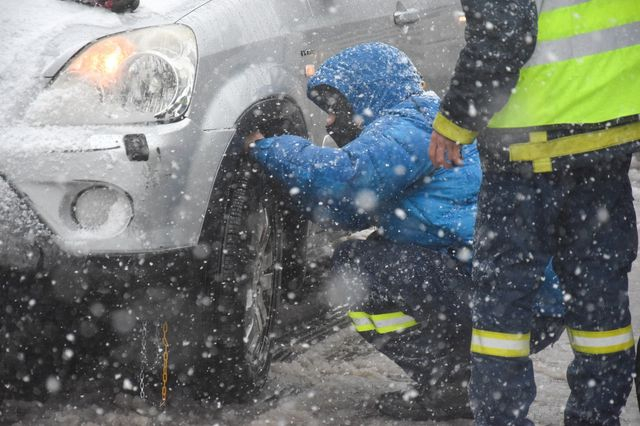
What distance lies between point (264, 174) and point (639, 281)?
2.45 meters

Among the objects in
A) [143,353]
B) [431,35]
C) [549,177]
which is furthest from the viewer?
[431,35]

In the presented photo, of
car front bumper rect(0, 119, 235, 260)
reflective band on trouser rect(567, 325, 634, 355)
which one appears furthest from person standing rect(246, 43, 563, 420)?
car front bumper rect(0, 119, 235, 260)

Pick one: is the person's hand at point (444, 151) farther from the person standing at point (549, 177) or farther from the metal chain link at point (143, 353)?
the metal chain link at point (143, 353)

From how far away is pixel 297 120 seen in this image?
11.6ft

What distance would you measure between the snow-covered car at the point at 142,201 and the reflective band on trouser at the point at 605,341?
110 centimetres

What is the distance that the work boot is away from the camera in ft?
10.8

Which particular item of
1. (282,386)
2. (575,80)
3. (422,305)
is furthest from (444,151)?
(282,386)

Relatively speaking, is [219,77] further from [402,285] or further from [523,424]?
[523,424]

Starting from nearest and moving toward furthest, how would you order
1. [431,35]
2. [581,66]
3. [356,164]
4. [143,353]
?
1. [581,66]
2. [143,353]
3. [356,164]
4. [431,35]

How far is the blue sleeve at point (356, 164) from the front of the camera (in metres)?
3.20

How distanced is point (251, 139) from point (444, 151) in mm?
771

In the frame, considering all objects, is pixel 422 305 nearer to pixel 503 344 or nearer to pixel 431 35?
pixel 503 344

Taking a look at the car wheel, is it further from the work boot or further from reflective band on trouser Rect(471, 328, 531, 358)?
reflective band on trouser Rect(471, 328, 531, 358)

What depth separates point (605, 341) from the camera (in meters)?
2.86
